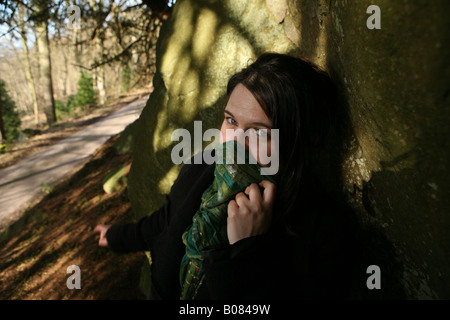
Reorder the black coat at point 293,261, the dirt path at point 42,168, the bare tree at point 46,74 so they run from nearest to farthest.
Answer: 1. the black coat at point 293,261
2. the dirt path at point 42,168
3. the bare tree at point 46,74

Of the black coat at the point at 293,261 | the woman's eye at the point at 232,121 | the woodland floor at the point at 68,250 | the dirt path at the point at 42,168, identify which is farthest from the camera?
the dirt path at the point at 42,168

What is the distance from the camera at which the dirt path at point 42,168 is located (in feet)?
26.5

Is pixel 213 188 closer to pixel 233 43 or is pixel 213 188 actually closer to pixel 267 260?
pixel 267 260

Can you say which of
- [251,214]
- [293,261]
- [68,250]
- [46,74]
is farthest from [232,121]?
[46,74]

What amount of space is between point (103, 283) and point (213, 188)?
3.46 meters

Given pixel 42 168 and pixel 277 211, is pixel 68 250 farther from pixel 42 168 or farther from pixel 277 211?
pixel 42 168

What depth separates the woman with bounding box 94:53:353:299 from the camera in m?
1.24

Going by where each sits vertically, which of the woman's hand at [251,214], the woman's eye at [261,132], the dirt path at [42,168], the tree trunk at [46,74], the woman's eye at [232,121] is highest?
the tree trunk at [46,74]

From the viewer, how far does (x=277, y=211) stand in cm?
136

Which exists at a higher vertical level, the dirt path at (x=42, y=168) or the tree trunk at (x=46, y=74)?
the tree trunk at (x=46, y=74)

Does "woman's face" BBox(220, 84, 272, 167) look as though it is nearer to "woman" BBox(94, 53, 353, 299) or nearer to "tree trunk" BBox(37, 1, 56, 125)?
"woman" BBox(94, 53, 353, 299)

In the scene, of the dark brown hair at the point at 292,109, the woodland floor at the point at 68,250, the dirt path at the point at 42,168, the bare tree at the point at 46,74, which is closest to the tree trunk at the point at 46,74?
the bare tree at the point at 46,74

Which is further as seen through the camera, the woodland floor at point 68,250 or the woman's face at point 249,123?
the woodland floor at point 68,250

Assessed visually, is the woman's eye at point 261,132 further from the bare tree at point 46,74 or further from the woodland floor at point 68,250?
the bare tree at point 46,74
